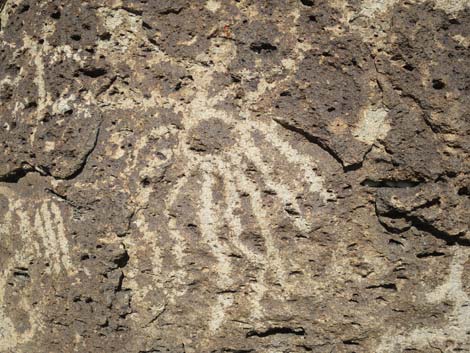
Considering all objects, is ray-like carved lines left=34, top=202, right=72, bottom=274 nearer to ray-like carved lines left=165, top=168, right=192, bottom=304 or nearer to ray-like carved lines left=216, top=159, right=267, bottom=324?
ray-like carved lines left=165, top=168, right=192, bottom=304

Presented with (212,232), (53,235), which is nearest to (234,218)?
(212,232)

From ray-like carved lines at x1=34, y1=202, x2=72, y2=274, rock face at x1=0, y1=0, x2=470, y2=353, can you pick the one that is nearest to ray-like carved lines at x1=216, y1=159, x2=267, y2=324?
rock face at x1=0, y1=0, x2=470, y2=353

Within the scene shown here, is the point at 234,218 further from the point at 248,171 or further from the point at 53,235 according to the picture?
the point at 53,235

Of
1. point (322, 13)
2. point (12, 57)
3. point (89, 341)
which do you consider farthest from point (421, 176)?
point (12, 57)

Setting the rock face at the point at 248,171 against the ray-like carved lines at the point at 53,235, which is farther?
the ray-like carved lines at the point at 53,235

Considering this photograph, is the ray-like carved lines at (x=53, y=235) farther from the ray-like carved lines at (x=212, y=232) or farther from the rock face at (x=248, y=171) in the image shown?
the ray-like carved lines at (x=212, y=232)

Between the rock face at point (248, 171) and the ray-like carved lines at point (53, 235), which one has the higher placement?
the rock face at point (248, 171)

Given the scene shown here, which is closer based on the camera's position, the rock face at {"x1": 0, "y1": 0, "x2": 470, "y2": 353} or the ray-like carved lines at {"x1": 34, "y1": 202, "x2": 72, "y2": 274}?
the rock face at {"x1": 0, "y1": 0, "x2": 470, "y2": 353}

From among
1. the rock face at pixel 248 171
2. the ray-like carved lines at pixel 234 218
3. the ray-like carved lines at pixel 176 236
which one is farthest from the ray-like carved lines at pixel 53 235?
the ray-like carved lines at pixel 234 218

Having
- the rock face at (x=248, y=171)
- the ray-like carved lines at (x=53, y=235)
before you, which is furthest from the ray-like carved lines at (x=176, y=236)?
the ray-like carved lines at (x=53, y=235)
